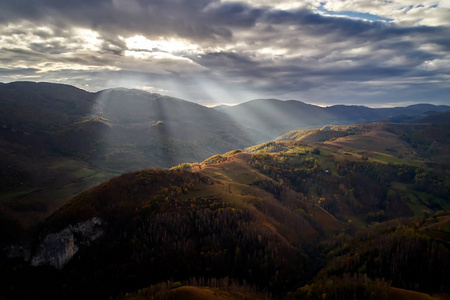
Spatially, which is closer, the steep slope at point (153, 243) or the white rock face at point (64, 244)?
the steep slope at point (153, 243)

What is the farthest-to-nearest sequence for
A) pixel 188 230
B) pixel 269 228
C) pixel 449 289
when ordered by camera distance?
pixel 269 228
pixel 188 230
pixel 449 289

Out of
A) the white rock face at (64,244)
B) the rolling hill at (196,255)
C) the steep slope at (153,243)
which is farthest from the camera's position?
the white rock face at (64,244)

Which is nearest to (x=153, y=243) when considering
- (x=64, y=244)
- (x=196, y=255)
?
(x=196, y=255)

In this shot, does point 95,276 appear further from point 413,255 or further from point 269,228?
point 413,255

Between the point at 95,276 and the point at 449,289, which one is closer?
the point at 449,289

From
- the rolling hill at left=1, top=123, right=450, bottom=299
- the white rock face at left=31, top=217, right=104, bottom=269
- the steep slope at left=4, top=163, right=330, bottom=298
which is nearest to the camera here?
the rolling hill at left=1, top=123, right=450, bottom=299

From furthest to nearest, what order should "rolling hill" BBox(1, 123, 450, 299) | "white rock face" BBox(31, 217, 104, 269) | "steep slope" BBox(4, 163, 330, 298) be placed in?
"white rock face" BBox(31, 217, 104, 269) < "steep slope" BBox(4, 163, 330, 298) < "rolling hill" BBox(1, 123, 450, 299)

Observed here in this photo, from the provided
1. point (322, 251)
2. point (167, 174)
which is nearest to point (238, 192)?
point (167, 174)

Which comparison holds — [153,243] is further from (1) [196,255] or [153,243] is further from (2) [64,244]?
(2) [64,244]
